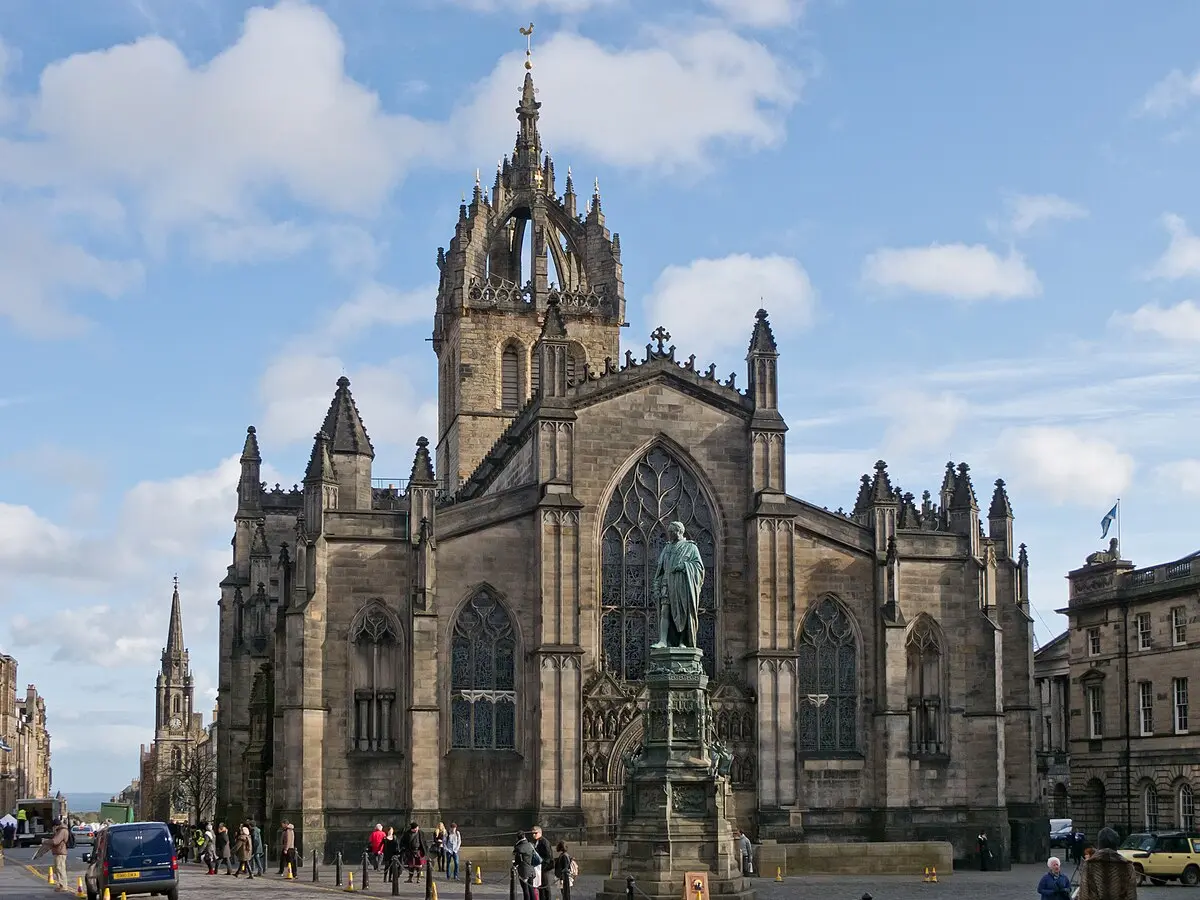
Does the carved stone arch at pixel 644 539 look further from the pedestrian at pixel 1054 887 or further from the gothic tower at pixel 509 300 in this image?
the pedestrian at pixel 1054 887

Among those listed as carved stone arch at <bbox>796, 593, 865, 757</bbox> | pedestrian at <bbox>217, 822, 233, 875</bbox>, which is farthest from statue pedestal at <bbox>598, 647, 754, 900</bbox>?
pedestrian at <bbox>217, 822, 233, 875</bbox>

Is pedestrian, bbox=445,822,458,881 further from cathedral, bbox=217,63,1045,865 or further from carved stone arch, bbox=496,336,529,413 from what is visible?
carved stone arch, bbox=496,336,529,413

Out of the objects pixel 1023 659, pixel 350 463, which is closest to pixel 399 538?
pixel 350 463

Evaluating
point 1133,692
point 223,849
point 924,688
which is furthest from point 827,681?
point 1133,692

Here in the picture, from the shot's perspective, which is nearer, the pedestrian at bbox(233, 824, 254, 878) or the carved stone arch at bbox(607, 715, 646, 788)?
the pedestrian at bbox(233, 824, 254, 878)

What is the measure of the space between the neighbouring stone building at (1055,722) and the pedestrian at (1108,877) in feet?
224

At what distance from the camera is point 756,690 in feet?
159

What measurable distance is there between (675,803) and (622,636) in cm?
1661

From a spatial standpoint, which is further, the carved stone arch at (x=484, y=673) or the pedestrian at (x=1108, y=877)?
the carved stone arch at (x=484, y=673)

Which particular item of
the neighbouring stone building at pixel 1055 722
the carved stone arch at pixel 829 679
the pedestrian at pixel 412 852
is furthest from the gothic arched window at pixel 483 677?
the neighbouring stone building at pixel 1055 722

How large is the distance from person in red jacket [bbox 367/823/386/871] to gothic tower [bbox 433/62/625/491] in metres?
28.1

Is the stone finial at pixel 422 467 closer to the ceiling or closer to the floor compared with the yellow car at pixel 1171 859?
closer to the ceiling

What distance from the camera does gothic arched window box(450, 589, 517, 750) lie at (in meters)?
47.4

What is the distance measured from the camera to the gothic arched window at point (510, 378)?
7069 centimetres
